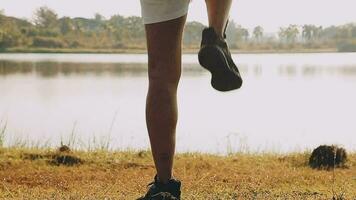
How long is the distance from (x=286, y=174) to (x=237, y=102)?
55.4 ft

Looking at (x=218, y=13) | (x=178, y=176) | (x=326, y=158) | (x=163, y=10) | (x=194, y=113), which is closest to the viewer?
(x=163, y=10)

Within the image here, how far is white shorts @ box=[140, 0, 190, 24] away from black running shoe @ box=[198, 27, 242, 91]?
139 millimetres

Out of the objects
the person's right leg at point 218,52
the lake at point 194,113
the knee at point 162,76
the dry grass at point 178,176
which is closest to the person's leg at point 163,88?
the knee at point 162,76

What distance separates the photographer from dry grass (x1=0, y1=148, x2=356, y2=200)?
262cm

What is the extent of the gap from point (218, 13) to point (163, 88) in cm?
37

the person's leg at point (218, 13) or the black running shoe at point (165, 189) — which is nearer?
the black running shoe at point (165, 189)

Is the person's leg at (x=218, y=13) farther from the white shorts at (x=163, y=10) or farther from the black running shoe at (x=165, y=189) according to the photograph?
the black running shoe at (x=165, y=189)

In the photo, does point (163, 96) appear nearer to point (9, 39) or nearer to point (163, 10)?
point (163, 10)

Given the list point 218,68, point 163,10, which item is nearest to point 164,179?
point 218,68

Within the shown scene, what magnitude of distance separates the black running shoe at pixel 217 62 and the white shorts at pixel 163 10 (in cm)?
14

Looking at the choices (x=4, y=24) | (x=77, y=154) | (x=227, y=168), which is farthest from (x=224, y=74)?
(x=4, y=24)

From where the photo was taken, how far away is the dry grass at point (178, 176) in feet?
8.60

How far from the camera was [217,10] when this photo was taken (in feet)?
6.69

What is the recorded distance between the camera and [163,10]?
6.19 ft
